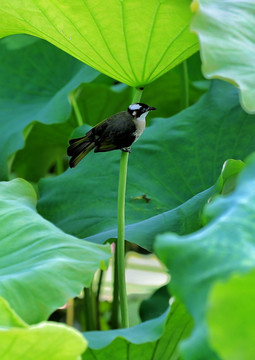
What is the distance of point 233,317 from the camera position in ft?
1.32

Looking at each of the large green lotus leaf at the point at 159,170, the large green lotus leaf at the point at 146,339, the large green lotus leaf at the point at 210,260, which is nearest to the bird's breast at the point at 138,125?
the large green lotus leaf at the point at 159,170

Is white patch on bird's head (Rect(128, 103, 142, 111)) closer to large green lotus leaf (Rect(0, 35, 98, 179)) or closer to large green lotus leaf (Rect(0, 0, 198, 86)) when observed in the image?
large green lotus leaf (Rect(0, 0, 198, 86))

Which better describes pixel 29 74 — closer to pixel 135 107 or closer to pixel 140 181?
pixel 140 181

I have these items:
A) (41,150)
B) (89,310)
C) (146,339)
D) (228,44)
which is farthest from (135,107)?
(41,150)

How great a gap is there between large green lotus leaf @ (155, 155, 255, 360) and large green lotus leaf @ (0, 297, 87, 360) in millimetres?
104

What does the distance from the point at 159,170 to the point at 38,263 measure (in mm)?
413

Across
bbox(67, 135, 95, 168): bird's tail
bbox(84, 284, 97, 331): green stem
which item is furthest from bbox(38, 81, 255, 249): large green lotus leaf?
bbox(84, 284, 97, 331): green stem

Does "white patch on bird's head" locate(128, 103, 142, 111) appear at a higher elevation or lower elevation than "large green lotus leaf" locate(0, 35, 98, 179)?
higher

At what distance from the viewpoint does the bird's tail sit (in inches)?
36.0

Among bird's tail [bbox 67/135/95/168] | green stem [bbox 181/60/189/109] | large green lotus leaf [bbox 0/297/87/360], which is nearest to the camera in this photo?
large green lotus leaf [bbox 0/297/87/360]

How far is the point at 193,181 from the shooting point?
104 cm

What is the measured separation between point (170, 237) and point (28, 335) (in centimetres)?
14

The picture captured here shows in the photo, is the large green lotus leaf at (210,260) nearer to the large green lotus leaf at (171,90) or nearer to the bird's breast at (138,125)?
the bird's breast at (138,125)

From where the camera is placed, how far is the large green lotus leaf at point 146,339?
63 cm
